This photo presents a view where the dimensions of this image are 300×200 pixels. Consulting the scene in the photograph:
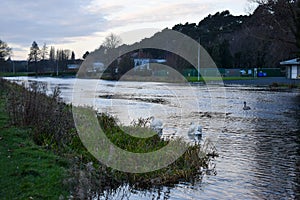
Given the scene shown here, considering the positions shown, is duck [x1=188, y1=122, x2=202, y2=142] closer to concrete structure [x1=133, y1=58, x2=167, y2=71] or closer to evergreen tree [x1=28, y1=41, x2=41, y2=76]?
concrete structure [x1=133, y1=58, x2=167, y2=71]

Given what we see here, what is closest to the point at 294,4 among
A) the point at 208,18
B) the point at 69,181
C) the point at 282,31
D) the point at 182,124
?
A: the point at 282,31

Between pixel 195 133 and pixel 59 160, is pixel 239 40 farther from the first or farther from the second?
pixel 59 160

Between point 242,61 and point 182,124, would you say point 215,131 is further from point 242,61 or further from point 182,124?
point 242,61

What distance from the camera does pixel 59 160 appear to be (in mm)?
8266

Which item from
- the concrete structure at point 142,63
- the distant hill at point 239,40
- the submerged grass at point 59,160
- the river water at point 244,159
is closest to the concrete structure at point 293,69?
the distant hill at point 239,40

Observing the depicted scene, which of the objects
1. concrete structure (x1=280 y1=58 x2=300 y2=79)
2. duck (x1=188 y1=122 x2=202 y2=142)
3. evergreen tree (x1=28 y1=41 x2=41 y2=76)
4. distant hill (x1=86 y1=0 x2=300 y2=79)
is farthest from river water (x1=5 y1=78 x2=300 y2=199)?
evergreen tree (x1=28 y1=41 x2=41 y2=76)

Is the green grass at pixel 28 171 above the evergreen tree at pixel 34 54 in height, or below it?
below

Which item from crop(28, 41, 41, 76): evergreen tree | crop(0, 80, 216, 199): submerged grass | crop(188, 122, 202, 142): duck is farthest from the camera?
crop(28, 41, 41, 76): evergreen tree

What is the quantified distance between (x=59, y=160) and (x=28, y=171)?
99cm

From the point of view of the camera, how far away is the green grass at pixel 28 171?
21.0 ft

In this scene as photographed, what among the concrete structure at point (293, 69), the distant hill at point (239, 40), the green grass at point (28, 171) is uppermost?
the distant hill at point (239, 40)

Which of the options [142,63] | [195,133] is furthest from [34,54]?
[195,133]

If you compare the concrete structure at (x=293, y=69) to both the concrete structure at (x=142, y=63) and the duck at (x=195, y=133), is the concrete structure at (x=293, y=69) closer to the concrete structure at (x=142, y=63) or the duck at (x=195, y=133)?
the concrete structure at (x=142, y=63)

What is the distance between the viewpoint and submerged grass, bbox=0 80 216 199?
6793 mm
